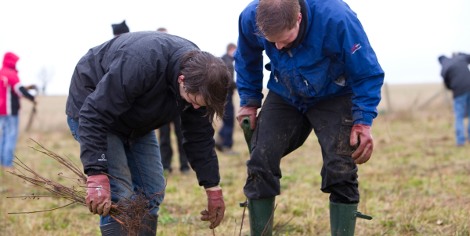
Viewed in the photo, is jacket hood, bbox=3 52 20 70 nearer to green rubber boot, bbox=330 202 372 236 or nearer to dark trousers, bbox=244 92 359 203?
dark trousers, bbox=244 92 359 203

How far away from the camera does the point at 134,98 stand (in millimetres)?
3402

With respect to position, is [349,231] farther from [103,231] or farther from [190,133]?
[103,231]

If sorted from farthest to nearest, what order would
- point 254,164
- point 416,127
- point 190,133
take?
point 416,127 → point 254,164 → point 190,133

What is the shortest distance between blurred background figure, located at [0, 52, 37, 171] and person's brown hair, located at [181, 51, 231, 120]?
7466mm

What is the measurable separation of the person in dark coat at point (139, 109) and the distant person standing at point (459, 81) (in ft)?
31.0

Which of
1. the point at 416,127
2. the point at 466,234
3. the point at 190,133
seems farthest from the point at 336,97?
the point at 416,127

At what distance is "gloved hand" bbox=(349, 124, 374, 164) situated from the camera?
3.76 m

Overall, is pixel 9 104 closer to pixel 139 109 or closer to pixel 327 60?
pixel 139 109

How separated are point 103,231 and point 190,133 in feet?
2.49

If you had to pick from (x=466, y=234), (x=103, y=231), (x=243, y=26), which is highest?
(x=243, y=26)

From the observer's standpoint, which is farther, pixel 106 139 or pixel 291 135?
pixel 291 135

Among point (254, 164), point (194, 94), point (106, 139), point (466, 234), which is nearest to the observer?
point (194, 94)

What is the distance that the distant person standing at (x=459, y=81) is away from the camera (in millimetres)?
12312

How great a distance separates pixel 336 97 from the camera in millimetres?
3994
